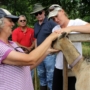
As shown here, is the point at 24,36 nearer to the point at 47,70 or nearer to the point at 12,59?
the point at 47,70

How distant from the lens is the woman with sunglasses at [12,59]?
9.04 ft

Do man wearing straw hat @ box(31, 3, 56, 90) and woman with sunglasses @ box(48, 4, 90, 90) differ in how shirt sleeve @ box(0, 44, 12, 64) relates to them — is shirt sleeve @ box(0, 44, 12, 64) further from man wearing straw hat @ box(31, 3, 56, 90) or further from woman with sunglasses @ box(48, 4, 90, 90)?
man wearing straw hat @ box(31, 3, 56, 90)

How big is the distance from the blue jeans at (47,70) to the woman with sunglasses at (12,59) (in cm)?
276

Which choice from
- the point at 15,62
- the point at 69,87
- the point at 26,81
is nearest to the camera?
the point at 15,62

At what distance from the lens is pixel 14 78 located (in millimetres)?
2863

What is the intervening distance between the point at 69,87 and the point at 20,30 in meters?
3.16

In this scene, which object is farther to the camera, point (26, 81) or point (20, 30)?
point (20, 30)

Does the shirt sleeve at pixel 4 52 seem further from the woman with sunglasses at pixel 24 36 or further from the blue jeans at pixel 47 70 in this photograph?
the woman with sunglasses at pixel 24 36

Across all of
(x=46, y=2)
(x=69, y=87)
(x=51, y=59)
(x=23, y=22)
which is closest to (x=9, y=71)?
(x=69, y=87)

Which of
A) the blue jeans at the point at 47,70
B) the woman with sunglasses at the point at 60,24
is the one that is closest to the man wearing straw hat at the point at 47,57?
the blue jeans at the point at 47,70

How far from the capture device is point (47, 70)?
5816 millimetres

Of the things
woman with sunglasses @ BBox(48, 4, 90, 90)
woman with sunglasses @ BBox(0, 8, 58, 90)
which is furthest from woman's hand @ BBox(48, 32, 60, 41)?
woman with sunglasses @ BBox(48, 4, 90, 90)

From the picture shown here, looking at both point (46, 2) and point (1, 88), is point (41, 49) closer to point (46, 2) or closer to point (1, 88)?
point (1, 88)

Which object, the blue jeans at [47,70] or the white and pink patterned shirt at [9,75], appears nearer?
the white and pink patterned shirt at [9,75]
